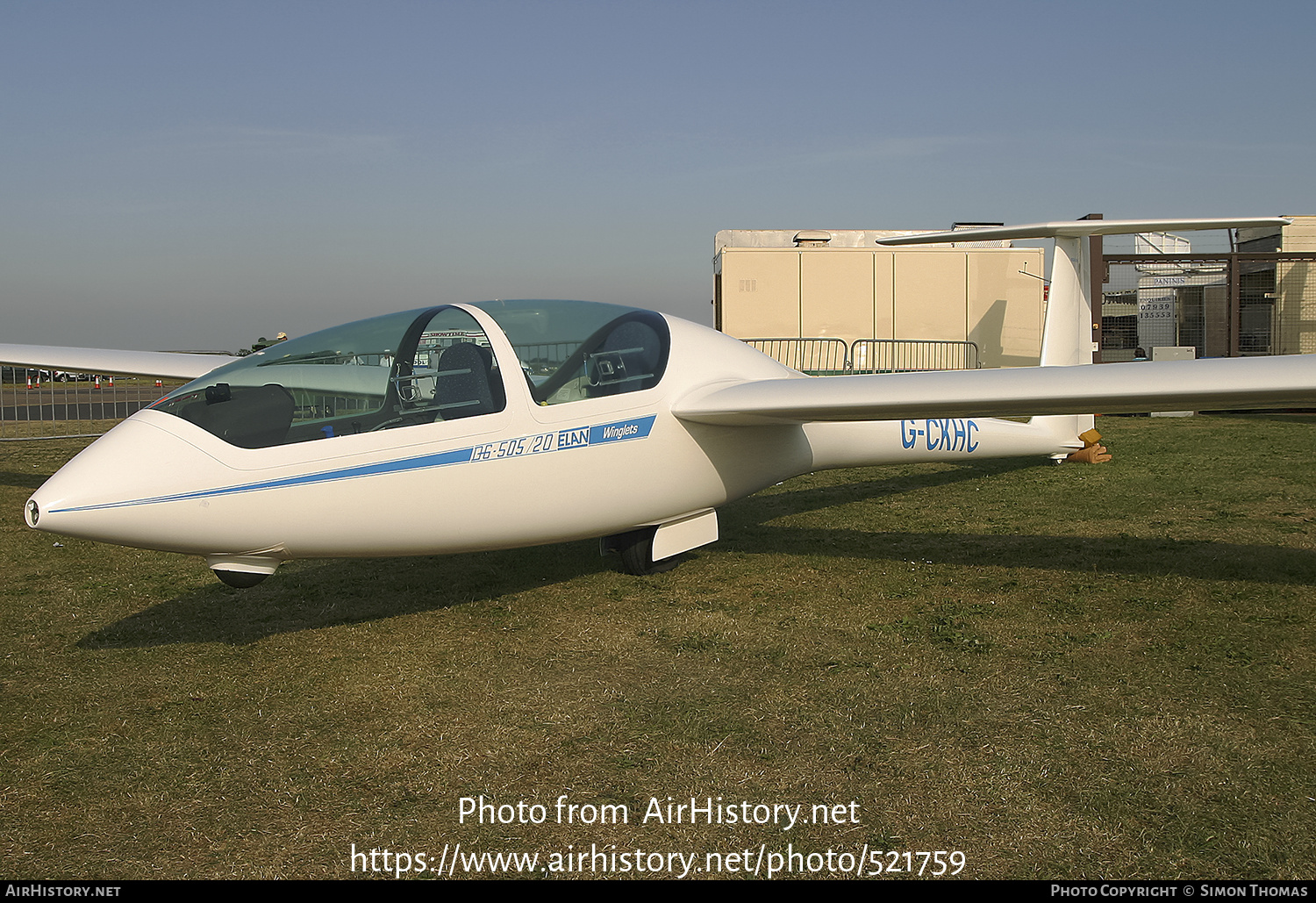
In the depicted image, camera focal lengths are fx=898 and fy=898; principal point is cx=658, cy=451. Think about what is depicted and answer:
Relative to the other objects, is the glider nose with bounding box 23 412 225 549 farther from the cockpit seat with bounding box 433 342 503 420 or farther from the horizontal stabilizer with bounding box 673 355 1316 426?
the horizontal stabilizer with bounding box 673 355 1316 426

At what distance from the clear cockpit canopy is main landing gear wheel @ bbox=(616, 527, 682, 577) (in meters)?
1.26

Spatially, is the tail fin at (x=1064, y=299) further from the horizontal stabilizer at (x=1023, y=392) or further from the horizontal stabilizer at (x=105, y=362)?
the horizontal stabilizer at (x=105, y=362)

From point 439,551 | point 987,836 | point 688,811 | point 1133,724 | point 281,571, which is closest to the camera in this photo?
point 987,836

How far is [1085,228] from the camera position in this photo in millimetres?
9180

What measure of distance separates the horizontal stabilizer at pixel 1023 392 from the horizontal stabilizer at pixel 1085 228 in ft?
8.69

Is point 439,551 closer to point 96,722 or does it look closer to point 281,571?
point 96,722

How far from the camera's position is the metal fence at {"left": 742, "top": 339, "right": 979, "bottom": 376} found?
19922mm

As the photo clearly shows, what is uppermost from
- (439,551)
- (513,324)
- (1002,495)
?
(513,324)

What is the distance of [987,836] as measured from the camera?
10.3 ft

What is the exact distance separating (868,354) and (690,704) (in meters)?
16.6

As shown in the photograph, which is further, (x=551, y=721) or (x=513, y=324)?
(x=513, y=324)

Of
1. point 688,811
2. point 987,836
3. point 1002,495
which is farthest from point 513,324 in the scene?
point 1002,495

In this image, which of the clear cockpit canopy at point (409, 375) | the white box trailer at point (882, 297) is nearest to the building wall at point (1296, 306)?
the white box trailer at point (882, 297)
